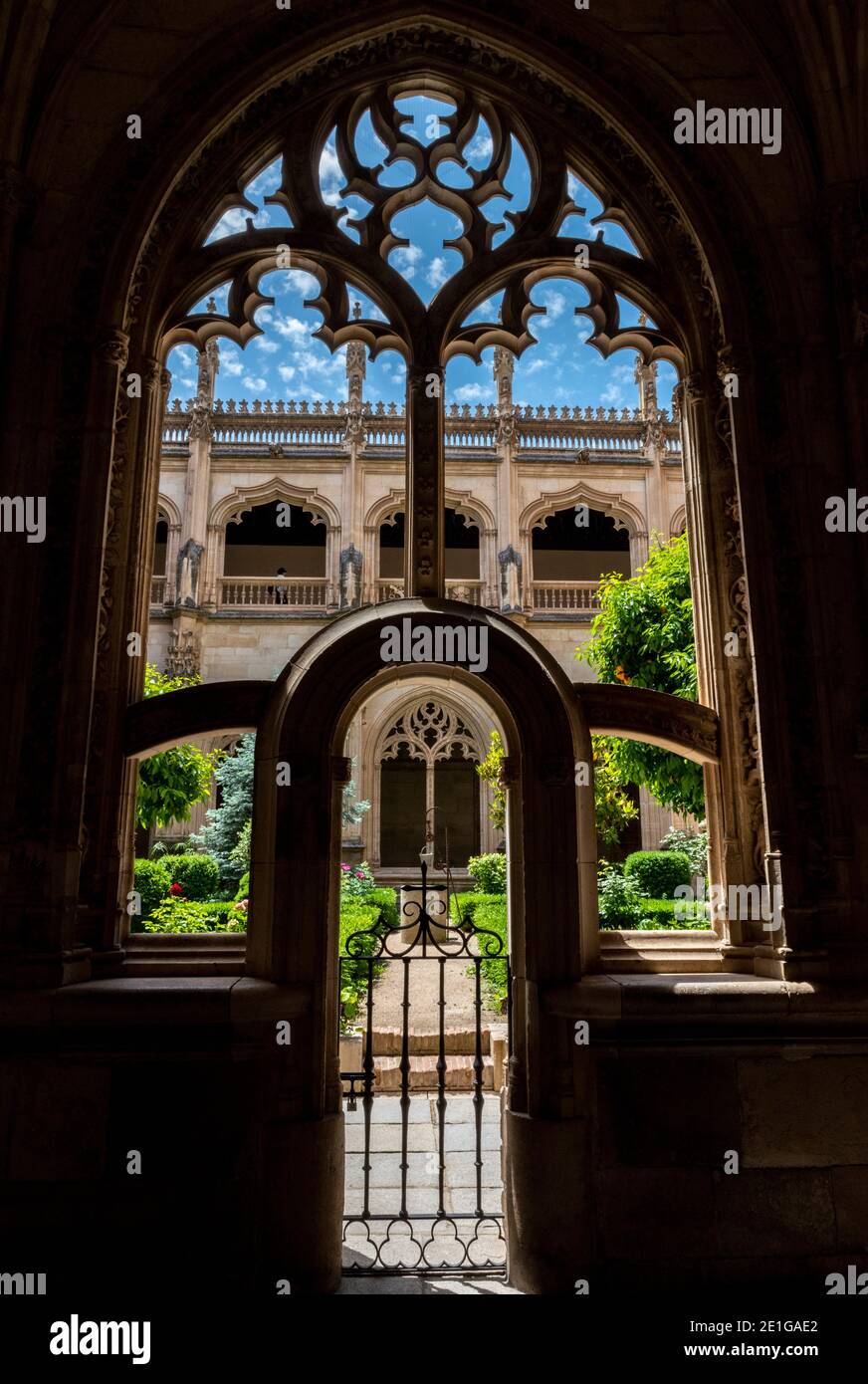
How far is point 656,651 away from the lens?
8344 mm

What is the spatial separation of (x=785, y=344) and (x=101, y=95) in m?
3.47

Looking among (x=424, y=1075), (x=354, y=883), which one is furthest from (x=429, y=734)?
(x=424, y=1075)

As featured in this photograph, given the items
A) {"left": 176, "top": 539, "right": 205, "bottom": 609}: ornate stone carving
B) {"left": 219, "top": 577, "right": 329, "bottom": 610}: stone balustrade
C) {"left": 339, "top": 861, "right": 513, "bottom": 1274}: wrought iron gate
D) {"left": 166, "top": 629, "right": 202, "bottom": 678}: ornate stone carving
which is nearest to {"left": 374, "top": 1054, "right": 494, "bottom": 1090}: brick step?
{"left": 339, "top": 861, "right": 513, "bottom": 1274}: wrought iron gate

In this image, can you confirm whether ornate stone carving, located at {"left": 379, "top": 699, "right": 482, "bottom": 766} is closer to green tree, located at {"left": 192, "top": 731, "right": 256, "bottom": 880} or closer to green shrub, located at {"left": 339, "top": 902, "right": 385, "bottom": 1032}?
green tree, located at {"left": 192, "top": 731, "right": 256, "bottom": 880}

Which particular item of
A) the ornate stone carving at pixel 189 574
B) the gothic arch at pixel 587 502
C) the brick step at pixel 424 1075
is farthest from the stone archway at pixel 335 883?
the gothic arch at pixel 587 502

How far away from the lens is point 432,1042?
6.23 meters

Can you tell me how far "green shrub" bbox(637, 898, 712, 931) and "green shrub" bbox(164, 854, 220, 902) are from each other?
19.0ft

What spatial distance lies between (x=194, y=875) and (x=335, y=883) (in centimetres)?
849

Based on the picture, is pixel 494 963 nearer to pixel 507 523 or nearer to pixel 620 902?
pixel 620 902

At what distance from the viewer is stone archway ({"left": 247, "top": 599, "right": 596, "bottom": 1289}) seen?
10.4 feet

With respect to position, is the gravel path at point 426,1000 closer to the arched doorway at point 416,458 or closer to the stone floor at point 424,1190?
the stone floor at point 424,1190

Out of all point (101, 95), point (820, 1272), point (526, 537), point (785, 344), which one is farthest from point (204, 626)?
point (820, 1272)

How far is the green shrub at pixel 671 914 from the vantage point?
7.63 metres
